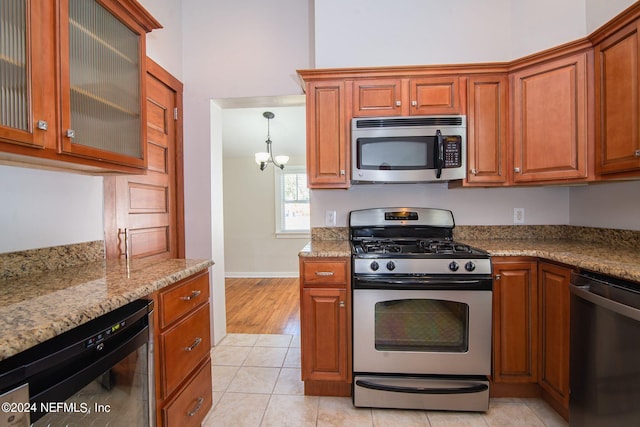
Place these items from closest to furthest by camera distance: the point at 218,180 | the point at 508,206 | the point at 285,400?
the point at 285,400 → the point at 508,206 → the point at 218,180

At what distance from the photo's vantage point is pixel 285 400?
1924mm

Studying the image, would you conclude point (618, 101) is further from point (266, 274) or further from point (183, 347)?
point (266, 274)

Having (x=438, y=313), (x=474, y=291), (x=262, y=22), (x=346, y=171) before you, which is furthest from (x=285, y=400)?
(x=262, y=22)

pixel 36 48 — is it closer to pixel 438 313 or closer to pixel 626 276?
pixel 438 313

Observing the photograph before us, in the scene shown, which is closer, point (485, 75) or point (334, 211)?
point (485, 75)

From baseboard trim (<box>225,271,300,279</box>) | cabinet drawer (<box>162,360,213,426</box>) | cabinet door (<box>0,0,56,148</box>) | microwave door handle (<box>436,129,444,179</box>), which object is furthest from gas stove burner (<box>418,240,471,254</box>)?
baseboard trim (<box>225,271,300,279</box>)

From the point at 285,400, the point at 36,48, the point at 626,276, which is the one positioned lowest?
the point at 285,400

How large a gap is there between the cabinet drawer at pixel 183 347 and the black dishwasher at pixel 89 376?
0.28 feet

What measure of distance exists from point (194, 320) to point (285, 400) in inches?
35.4

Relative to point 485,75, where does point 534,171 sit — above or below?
below

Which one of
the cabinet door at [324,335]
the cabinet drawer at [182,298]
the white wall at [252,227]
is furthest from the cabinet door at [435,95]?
the white wall at [252,227]

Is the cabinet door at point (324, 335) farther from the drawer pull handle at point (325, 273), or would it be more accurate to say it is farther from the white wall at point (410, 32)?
the white wall at point (410, 32)

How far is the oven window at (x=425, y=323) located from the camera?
5.97ft

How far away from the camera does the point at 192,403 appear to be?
148cm
